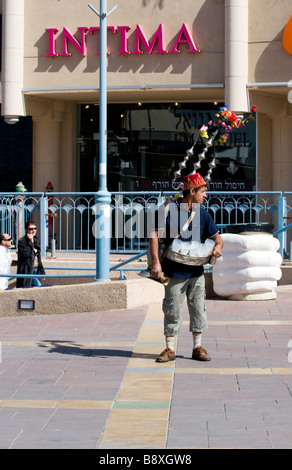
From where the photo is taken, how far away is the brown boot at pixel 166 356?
8.38 metres

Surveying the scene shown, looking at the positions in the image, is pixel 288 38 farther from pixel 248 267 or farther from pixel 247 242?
pixel 248 267

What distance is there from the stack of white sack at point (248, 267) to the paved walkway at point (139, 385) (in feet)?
3.56

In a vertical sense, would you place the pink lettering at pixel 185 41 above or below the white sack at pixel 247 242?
Result: above

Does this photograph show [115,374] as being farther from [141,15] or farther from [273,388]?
[141,15]

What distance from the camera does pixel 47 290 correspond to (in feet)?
37.7

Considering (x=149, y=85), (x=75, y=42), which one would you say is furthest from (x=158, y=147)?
(x=75, y=42)

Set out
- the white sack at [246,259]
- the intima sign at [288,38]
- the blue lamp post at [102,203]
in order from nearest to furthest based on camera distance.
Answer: the blue lamp post at [102,203] < the white sack at [246,259] < the intima sign at [288,38]

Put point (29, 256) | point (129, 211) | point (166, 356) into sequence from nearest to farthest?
point (166, 356), point (29, 256), point (129, 211)

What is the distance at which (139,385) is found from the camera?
756 centimetres

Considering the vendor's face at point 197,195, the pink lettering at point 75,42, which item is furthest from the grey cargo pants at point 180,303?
the pink lettering at point 75,42

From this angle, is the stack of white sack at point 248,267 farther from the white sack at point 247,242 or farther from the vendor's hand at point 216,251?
the vendor's hand at point 216,251

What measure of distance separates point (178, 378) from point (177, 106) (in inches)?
496

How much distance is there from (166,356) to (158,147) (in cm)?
1178

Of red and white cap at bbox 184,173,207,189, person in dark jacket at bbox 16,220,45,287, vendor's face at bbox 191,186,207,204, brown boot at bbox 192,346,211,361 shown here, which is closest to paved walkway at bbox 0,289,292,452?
brown boot at bbox 192,346,211,361
